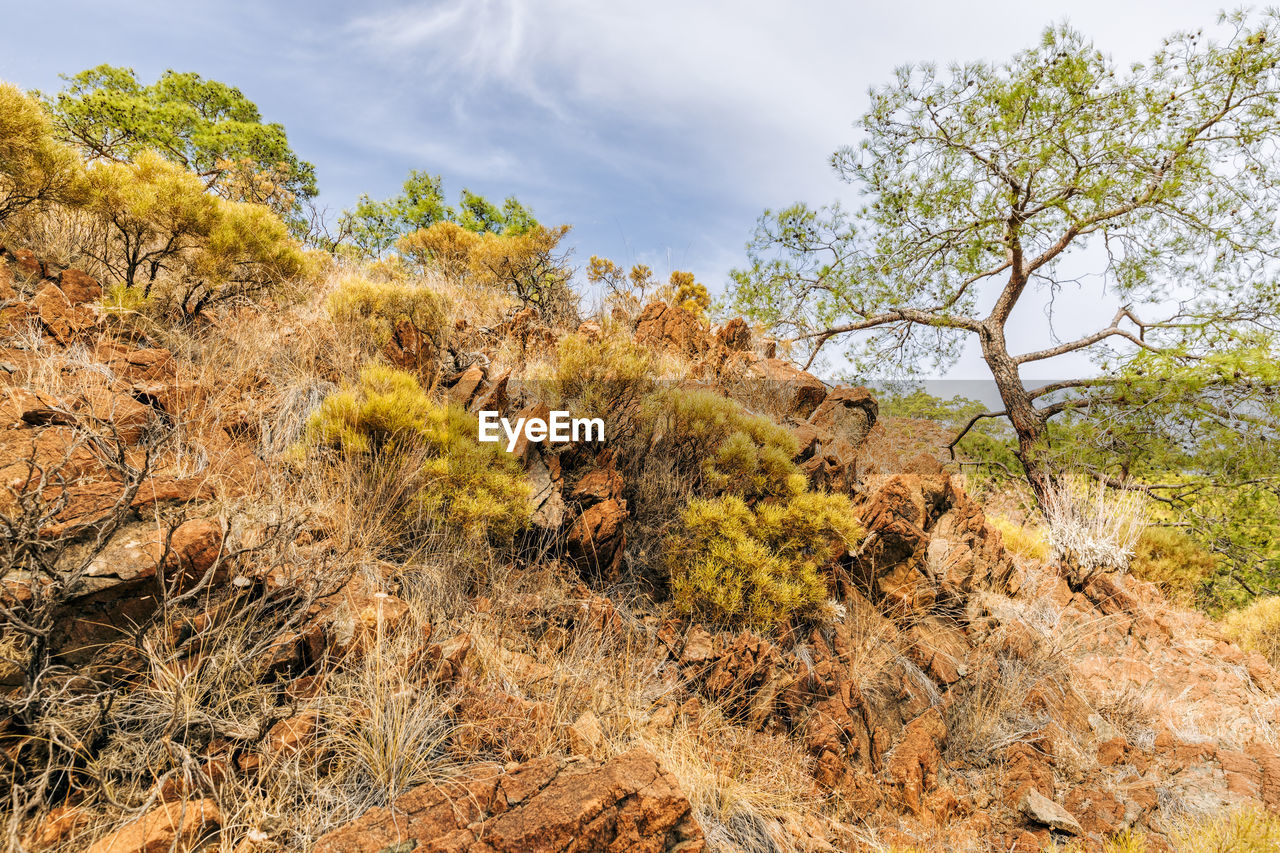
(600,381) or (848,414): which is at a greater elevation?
(848,414)

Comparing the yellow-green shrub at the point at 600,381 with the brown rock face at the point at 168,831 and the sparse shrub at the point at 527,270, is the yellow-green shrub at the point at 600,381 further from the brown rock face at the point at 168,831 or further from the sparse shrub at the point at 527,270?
the sparse shrub at the point at 527,270

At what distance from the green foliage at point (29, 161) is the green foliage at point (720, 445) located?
5408mm

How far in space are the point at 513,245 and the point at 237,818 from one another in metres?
8.09

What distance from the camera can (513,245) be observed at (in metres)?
8.46

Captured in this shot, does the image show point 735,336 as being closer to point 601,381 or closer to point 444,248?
point 601,381

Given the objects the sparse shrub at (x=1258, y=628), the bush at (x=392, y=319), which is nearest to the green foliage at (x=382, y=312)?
the bush at (x=392, y=319)

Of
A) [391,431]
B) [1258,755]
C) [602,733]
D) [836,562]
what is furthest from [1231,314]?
[391,431]

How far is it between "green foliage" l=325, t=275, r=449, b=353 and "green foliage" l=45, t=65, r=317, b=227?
6088 mm

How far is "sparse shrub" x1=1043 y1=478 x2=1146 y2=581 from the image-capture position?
228 inches

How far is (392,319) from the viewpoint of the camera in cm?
502

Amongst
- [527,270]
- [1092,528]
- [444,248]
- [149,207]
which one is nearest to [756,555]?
[1092,528]

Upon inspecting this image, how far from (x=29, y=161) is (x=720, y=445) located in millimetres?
6306

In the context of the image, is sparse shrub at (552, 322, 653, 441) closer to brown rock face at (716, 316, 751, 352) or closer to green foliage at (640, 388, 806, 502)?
green foliage at (640, 388, 806, 502)

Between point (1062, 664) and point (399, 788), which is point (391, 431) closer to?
point (399, 788)
